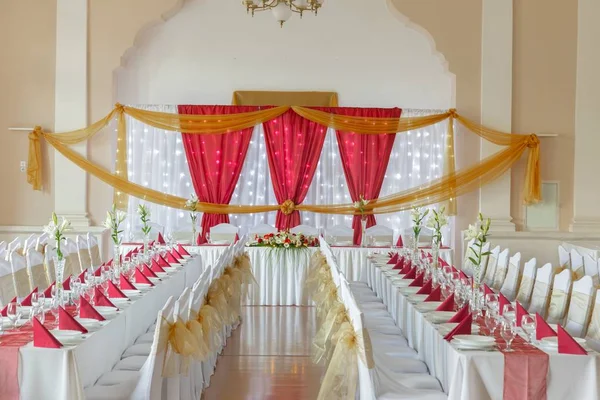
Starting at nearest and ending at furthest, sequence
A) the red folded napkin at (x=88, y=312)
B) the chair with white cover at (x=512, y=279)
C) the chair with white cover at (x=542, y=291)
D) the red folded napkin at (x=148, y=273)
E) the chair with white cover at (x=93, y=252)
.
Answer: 1. the red folded napkin at (x=88, y=312)
2. the chair with white cover at (x=542, y=291)
3. the red folded napkin at (x=148, y=273)
4. the chair with white cover at (x=512, y=279)
5. the chair with white cover at (x=93, y=252)

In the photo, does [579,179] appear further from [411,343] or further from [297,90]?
[411,343]

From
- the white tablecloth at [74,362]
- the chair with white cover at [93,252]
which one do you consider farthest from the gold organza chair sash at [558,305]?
the chair with white cover at [93,252]

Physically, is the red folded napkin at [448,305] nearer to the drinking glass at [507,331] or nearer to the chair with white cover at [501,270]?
the drinking glass at [507,331]

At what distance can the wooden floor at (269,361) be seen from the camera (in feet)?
21.1

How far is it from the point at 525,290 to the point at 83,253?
5251mm

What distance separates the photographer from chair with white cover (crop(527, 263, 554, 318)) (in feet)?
23.6

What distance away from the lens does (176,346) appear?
4680mm

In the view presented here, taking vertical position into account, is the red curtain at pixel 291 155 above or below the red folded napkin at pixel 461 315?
above

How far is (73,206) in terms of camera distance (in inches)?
500

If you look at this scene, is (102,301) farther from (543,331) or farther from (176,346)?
(543,331)

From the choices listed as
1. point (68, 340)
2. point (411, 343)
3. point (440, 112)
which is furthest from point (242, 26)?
point (68, 340)

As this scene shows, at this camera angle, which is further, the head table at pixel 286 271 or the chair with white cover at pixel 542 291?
the head table at pixel 286 271

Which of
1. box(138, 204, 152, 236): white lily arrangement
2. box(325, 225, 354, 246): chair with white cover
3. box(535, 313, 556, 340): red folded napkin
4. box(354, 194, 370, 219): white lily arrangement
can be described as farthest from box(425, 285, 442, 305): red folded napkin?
box(325, 225, 354, 246): chair with white cover

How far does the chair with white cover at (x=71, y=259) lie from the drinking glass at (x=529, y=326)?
5.60m
